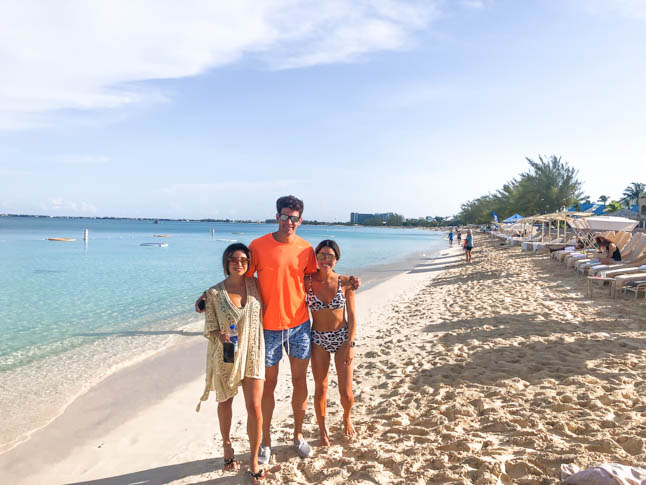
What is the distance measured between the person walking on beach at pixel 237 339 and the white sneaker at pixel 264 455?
0.49 feet

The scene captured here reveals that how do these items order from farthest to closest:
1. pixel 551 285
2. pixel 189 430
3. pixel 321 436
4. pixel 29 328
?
pixel 551 285
pixel 29 328
pixel 189 430
pixel 321 436

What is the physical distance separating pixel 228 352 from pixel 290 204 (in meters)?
1.07

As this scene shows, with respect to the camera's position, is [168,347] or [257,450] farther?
[168,347]

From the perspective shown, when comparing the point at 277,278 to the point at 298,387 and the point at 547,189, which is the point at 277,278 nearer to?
the point at 298,387

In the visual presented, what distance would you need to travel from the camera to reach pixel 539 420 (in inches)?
127

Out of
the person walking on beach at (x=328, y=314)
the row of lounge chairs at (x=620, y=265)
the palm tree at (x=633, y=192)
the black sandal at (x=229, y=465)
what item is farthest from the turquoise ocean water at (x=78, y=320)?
the palm tree at (x=633, y=192)

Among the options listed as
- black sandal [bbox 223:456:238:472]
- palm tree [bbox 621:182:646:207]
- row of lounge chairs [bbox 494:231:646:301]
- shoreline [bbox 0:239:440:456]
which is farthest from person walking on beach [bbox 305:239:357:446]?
palm tree [bbox 621:182:646:207]

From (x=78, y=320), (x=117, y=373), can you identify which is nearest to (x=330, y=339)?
(x=117, y=373)

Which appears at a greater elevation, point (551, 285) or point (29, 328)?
point (551, 285)

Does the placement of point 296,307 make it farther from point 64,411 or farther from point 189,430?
point 64,411

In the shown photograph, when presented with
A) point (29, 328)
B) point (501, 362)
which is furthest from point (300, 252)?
point (29, 328)

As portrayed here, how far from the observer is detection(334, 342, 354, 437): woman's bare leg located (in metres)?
3.10

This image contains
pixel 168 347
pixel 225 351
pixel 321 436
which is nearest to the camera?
pixel 225 351

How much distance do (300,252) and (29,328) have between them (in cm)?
912
